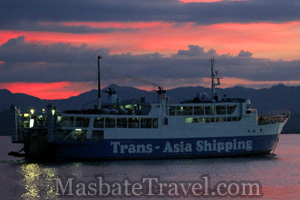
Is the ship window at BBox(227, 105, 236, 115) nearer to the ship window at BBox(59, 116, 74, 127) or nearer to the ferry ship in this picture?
the ferry ship

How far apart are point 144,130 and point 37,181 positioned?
1494 cm

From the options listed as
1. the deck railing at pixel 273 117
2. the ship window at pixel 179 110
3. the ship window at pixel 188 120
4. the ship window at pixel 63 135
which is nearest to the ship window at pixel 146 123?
the ship window at pixel 179 110

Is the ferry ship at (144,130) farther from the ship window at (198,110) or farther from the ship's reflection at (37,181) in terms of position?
the ship's reflection at (37,181)

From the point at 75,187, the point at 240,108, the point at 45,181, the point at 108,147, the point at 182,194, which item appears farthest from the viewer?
the point at 240,108

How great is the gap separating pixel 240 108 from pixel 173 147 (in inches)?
339

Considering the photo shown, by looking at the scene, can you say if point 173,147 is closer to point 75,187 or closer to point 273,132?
point 273,132

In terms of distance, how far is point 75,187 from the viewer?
148 feet

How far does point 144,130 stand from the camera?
60000 mm

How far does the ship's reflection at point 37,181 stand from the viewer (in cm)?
4234

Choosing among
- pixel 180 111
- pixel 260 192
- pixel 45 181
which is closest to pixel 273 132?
pixel 180 111

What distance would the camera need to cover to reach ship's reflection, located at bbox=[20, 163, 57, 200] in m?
42.3

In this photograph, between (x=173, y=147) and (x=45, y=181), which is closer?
(x=45, y=181)

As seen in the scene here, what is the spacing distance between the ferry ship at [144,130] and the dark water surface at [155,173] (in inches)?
42.4

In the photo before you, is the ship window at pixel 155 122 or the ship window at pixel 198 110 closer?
the ship window at pixel 155 122
